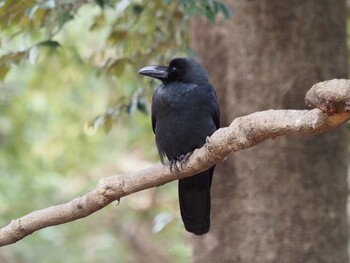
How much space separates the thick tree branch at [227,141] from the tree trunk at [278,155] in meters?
1.29

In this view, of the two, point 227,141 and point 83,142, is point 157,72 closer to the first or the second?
point 227,141

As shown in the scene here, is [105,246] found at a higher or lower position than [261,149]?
lower

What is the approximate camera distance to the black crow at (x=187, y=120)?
376cm

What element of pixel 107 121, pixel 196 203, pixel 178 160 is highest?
pixel 178 160

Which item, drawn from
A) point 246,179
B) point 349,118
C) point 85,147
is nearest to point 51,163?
point 85,147

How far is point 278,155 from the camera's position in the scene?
448 centimetres

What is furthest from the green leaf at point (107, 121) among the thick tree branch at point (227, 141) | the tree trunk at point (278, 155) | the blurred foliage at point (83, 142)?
the thick tree branch at point (227, 141)

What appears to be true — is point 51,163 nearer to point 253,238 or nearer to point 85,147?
point 85,147

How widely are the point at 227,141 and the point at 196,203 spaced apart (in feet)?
3.30

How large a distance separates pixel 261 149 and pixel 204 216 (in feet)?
2.84

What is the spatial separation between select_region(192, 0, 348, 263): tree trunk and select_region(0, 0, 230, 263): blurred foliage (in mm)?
609

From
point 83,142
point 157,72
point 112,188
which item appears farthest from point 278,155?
point 83,142

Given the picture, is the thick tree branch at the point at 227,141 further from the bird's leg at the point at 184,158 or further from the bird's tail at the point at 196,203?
the bird's tail at the point at 196,203

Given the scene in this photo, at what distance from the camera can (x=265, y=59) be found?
459 cm
